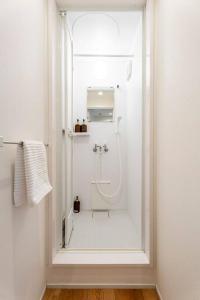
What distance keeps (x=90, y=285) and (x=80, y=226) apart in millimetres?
1000

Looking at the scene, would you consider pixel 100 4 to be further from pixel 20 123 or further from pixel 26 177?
pixel 26 177

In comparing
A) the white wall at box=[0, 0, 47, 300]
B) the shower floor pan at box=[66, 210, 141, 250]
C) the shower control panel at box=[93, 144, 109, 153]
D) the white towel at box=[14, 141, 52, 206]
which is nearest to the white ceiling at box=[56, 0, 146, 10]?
the white wall at box=[0, 0, 47, 300]

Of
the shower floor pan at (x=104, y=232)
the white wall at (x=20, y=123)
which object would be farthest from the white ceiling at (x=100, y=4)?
the shower floor pan at (x=104, y=232)

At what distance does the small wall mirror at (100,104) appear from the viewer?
3.30m

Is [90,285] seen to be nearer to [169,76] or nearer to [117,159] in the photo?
[169,76]

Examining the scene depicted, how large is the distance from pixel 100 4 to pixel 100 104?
5.71 feet

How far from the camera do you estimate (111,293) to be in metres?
1.51

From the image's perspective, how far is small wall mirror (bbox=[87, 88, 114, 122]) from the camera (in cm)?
330

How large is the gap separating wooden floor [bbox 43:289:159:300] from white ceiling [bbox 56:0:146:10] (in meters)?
2.27

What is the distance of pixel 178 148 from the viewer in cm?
111

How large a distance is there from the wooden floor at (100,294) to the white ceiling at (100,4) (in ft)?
7.45

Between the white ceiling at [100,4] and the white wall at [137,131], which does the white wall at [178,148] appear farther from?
the white wall at [137,131]

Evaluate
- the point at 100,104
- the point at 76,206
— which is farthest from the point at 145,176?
the point at 100,104

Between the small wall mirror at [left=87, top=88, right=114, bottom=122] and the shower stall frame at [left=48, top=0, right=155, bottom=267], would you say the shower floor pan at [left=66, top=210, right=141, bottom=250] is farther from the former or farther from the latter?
the small wall mirror at [left=87, top=88, right=114, bottom=122]
